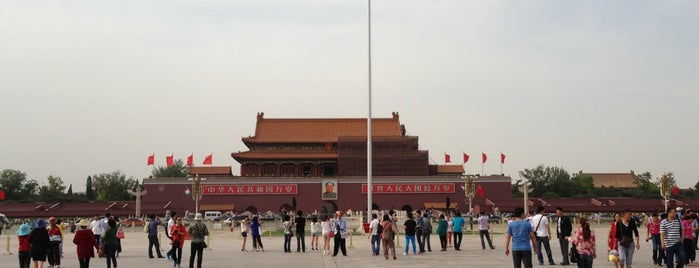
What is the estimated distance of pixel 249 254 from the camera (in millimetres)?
19031

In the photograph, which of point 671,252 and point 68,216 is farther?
point 68,216

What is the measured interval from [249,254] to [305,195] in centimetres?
4269

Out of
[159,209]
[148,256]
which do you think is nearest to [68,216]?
[159,209]

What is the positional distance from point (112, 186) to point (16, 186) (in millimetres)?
10215

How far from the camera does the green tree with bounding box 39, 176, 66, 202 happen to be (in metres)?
74.3

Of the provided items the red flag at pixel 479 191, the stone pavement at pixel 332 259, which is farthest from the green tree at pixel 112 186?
the stone pavement at pixel 332 259

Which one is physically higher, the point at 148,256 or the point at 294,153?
the point at 294,153

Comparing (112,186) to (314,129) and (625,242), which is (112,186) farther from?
(625,242)

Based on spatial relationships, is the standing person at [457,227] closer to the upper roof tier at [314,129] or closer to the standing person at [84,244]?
the standing person at [84,244]

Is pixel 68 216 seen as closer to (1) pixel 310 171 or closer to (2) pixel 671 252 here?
(1) pixel 310 171

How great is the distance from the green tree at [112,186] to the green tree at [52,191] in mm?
4262

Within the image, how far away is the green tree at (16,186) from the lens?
261ft

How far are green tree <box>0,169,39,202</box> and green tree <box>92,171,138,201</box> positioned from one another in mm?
7111

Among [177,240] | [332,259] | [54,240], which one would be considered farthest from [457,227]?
[54,240]
